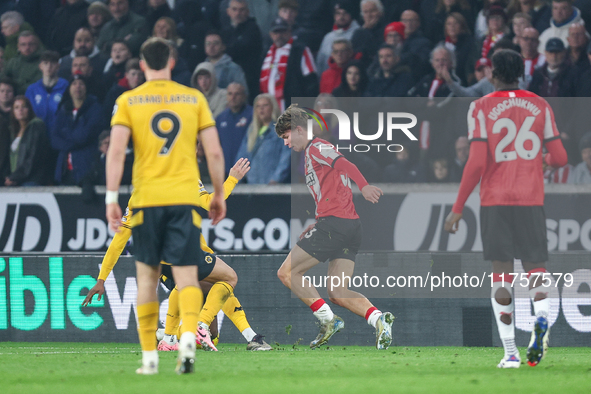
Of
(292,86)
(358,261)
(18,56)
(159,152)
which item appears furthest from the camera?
(18,56)

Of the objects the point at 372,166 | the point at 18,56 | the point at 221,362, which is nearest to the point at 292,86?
the point at 372,166

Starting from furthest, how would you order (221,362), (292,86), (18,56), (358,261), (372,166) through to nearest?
1. (18,56)
2. (292,86)
3. (372,166)
4. (358,261)
5. (221,362)

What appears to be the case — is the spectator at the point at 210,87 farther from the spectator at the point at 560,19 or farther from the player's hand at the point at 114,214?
the player's hand at the point at 114,214

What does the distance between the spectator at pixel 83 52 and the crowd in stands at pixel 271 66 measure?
0.06 feet

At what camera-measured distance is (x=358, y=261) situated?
9430 millimetres

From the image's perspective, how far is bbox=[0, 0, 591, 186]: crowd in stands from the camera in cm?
1171

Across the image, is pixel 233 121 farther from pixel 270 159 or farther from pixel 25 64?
pixel 25 64

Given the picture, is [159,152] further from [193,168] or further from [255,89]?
[255,89]

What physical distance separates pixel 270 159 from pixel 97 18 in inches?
165

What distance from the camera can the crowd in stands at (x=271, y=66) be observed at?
11711 millimetres

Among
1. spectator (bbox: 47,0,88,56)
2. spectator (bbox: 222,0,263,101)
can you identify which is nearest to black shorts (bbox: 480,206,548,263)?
spectator (bbox: 222,0,263,101)

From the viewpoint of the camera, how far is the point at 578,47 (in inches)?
465

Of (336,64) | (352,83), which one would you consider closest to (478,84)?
(352,83)

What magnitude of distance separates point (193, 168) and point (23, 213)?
24.8 ft
